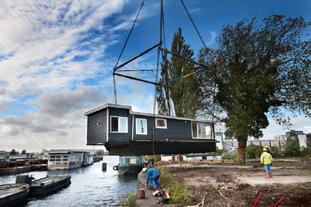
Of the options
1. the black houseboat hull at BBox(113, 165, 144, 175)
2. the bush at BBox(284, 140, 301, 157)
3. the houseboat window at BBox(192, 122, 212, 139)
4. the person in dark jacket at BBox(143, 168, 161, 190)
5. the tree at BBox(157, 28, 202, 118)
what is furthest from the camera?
the black houseboat hull at BBox(113, 165, 144, 175)

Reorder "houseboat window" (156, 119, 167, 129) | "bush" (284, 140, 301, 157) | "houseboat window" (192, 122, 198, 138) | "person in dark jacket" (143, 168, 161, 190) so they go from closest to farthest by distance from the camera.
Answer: "person in dark jacket" (143, 168, 161, 190) < "houseboat window" (156, 119, 167, 129) < "houseboat window" (192, 122, 198, 138) < "bush" (284, 140, 301, 157)

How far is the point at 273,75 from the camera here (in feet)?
75.5

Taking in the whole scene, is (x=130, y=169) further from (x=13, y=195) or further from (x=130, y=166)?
(x=13, y=195)

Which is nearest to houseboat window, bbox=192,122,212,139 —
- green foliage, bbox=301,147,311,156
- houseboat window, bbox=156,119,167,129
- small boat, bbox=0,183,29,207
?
houseboat window, bbox=156,119,167,129

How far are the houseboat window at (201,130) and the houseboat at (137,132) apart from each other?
0.33 ft

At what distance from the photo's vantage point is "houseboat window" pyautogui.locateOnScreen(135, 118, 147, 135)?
53.9 ft

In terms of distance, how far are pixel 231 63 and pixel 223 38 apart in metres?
3.16

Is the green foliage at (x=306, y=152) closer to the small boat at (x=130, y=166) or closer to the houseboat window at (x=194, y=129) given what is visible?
the houseboat window at (x=194, y=129)

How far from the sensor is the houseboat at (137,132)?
1512 centimetres

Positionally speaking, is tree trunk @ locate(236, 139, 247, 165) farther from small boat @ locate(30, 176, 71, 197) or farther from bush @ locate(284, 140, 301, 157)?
small boat @ locate(30, 176, 71, 197)

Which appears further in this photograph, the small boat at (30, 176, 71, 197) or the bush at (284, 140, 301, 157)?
the bush at (284, 140, 301, 157)

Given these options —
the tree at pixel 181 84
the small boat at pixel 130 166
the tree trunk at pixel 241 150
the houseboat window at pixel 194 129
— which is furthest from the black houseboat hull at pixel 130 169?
the houseboat window at pixel 194 129

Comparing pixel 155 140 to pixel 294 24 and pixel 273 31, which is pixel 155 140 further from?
pixel 294 24

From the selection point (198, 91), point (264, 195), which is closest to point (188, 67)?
point (198, 91)
